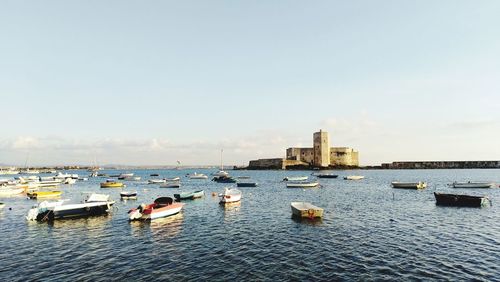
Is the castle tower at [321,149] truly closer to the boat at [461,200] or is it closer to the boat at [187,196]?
the boat at [187,196]

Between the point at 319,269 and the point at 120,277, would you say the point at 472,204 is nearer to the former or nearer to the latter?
the point at 319,269

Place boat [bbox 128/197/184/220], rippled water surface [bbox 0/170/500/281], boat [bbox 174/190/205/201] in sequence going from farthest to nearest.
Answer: boat [bbox 174/190/205/201] → boat [bbox 128/197/184/220] → rippled water surface [bbox 0/170/500/281]

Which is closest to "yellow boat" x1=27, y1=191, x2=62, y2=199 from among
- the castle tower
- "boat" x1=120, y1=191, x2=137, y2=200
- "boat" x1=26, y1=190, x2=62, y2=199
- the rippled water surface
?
"boat" x1=26, y1=190, x2=62, y2=199

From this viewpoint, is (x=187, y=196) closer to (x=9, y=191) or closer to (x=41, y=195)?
(x=41, y=195)

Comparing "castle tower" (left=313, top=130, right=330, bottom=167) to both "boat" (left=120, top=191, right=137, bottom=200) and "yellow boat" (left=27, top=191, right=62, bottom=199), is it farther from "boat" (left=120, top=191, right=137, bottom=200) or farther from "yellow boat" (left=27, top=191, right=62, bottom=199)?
"yellow boat" (left=27, top=191, right=62, bottom=199)

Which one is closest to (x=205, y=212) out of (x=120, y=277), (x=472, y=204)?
(x=120, y=277)

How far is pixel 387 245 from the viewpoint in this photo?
23.6 m

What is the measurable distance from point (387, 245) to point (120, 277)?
18719 millimetres

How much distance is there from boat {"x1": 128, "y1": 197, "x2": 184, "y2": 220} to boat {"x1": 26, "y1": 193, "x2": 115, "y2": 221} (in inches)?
266

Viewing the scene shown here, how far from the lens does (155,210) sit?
34000mm

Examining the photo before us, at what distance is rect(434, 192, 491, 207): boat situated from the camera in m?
44.1

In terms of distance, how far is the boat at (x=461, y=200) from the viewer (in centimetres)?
4406

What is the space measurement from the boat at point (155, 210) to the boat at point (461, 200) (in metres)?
37.6

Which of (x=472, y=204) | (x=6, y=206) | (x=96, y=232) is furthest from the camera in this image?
(x=6, y=206)
